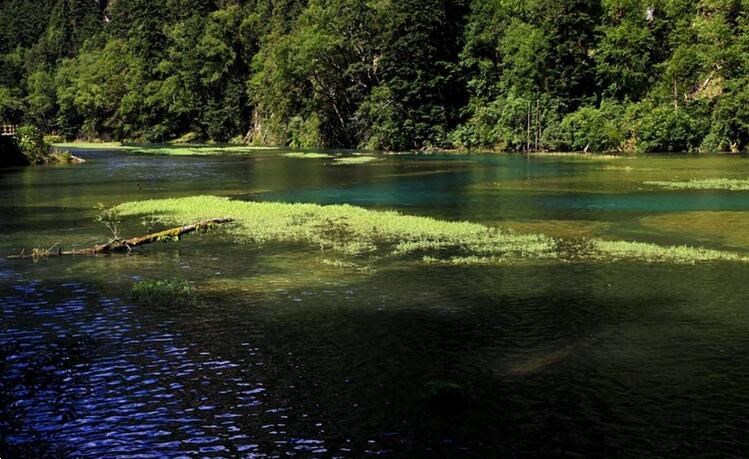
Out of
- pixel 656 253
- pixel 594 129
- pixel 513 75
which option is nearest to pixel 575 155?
pixel 594 129

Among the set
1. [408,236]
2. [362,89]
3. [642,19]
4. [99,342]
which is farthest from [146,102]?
[99,342]

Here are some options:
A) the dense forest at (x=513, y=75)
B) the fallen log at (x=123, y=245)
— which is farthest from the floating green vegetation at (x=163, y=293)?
the dense forest at (x=513, y=75)

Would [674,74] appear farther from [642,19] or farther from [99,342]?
→ [99,342]

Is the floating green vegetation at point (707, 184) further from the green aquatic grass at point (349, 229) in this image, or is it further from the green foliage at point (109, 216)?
the green foliage at point (109, 216)

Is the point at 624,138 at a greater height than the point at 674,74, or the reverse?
the point at 674,74

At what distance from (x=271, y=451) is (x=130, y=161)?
339 ft

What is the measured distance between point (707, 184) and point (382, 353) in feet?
155

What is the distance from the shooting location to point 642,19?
375 ft

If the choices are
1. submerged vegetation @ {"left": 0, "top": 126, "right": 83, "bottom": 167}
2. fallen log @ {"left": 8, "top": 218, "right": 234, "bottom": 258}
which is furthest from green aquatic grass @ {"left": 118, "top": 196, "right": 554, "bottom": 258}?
submerged vegetation @ {"left": 0, "top": 126, "right": 83, "bottom": 167}

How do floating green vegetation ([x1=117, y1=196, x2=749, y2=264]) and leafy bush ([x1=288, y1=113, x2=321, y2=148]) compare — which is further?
leafy bush ([x1=288, y1=113, x2=321, y2=148])

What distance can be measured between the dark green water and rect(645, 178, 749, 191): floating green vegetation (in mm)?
18155

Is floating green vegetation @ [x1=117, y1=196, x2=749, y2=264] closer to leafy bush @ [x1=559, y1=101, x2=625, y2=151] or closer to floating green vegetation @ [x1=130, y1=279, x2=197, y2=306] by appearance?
floating green vegetation @ [x1=130, y1=279, x2=197, y2=306]

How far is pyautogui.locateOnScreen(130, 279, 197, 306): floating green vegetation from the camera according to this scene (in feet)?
81.9

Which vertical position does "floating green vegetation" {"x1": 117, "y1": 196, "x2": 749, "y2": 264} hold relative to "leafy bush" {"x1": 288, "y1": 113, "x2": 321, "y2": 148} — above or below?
below
